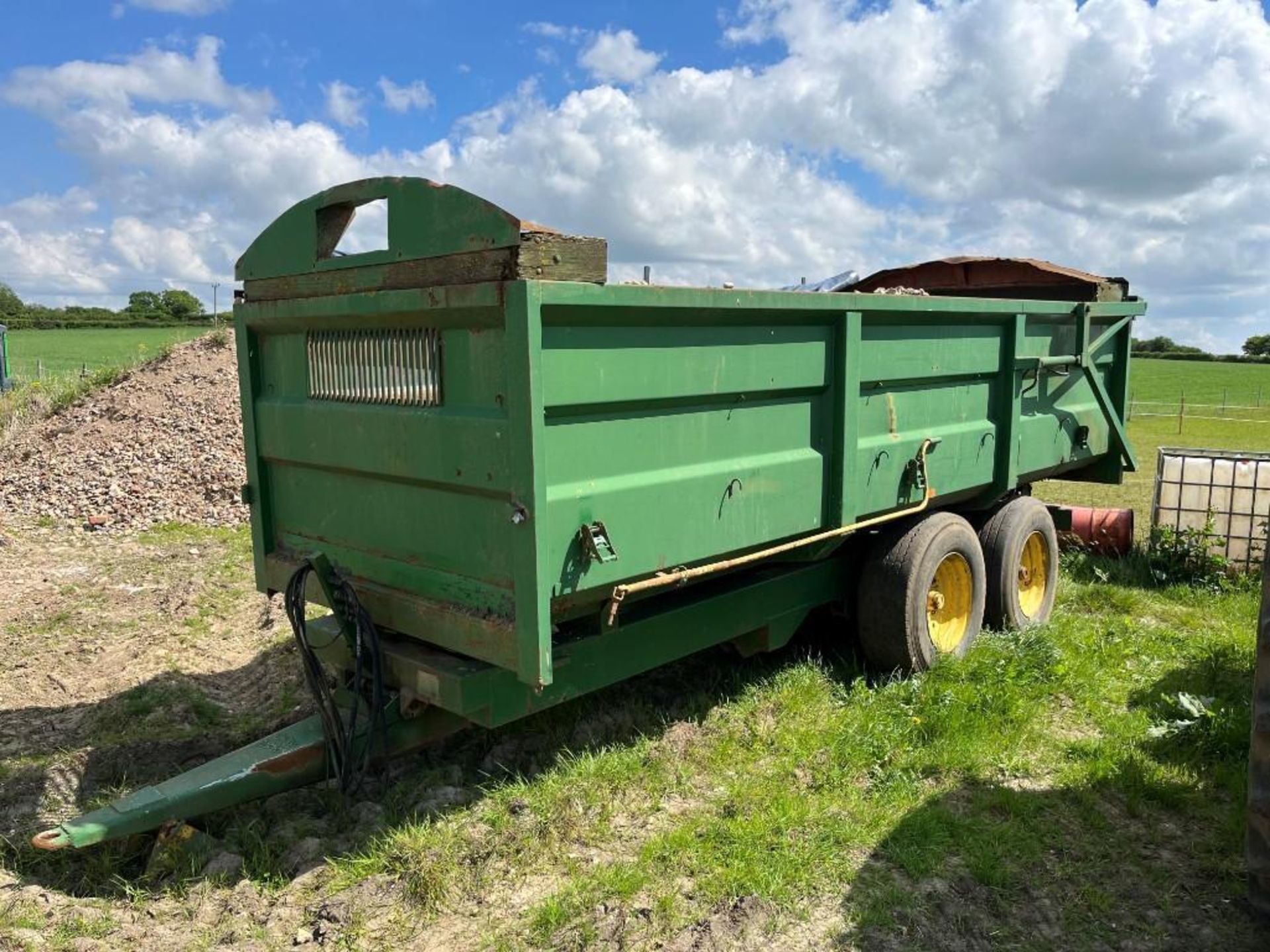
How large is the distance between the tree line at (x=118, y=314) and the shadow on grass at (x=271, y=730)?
52819mm

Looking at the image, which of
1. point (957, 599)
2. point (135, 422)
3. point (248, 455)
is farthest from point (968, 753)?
point (135, 422)

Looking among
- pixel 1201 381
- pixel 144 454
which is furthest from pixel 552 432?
→ pixel 1201 381

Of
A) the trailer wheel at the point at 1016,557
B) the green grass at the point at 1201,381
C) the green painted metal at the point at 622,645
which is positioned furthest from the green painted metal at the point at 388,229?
the green grass at the point at 1201,381

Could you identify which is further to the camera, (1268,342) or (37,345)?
(1268,342)

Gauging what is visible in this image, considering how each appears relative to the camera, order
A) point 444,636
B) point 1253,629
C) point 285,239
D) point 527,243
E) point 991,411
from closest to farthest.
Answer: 1. point 527,243
2. point 444,636
3. point 285,239
4. point 991,411
5. point 1253,629

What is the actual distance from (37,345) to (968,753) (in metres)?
50.3

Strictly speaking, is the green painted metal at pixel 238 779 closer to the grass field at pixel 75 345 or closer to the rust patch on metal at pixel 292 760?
the rust patch on metal at pixel 292 760

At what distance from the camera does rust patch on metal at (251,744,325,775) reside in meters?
3.37

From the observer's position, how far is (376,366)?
135 inches

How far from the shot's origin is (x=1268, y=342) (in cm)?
6322

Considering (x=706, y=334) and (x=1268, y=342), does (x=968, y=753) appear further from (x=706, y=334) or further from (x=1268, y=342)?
(x=1268, y=342)

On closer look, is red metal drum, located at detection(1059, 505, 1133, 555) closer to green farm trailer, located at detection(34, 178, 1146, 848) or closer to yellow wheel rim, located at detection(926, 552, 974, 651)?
yellow wheel rim, located at detection(926, 552, 974, 651)

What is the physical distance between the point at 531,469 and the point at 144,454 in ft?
30.2

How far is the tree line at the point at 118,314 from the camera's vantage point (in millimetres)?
56562
